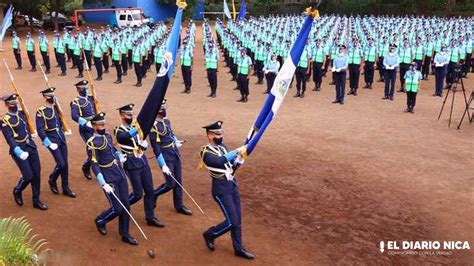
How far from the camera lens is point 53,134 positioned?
8094 millimetres

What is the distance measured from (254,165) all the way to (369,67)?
8.85 metres

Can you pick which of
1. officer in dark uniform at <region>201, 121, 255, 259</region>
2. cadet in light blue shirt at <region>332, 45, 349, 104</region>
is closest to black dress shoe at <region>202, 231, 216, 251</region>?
officer in dark uniform at <region>201, 121, 255, 259</region>

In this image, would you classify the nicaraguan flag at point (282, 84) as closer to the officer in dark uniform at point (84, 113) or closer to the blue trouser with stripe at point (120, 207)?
the blue trouser with stripe at point (120, 207)

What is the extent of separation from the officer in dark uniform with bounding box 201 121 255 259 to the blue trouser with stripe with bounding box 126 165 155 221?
1132 millimetres

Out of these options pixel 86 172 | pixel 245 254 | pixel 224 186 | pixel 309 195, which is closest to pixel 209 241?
pixel 245 254

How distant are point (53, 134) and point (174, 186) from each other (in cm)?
230

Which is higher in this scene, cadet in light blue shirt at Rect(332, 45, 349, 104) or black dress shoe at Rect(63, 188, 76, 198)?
cadet in light blue shirt at Rect(332, 45, 349, 104)

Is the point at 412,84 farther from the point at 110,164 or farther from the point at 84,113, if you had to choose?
the point at 110,164

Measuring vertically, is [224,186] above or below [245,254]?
above

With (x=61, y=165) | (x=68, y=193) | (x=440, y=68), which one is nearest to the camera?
(x=61, y=165)

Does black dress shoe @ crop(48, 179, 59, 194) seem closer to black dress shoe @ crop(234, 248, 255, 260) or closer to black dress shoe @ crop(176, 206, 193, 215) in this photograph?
black dress shoe @ crop(176, 206, 193, 215)

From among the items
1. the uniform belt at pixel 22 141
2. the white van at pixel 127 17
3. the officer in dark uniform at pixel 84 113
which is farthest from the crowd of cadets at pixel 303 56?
the white van at pixel 127 17

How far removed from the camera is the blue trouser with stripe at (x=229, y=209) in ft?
20.4

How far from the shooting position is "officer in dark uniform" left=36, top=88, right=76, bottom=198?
791 cm
